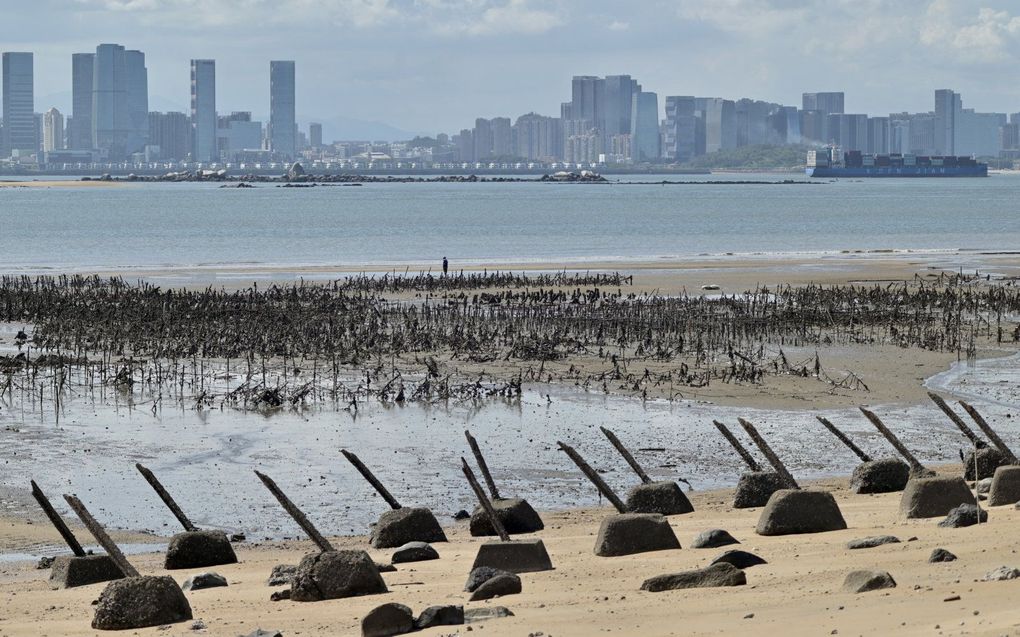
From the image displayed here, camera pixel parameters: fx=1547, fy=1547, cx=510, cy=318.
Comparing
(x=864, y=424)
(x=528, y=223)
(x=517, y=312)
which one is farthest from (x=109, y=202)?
(x=864, y=424)

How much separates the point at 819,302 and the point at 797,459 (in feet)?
56.8

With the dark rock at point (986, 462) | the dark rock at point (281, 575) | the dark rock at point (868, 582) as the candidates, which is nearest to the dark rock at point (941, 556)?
the dark rock at point (868, 582)

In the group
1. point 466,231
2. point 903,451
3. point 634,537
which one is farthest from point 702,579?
point 466,231

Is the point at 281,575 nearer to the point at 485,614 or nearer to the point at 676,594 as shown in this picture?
the point at 485,614

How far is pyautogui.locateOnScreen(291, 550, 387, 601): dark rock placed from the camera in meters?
11.2

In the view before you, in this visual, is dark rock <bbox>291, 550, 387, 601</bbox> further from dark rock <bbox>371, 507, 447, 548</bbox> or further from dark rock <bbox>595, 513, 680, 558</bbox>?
dark rock <bbox>371, 507, 447, 548</bbox>

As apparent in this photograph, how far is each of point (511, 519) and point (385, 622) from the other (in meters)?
4.58

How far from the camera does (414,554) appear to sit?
13.0m

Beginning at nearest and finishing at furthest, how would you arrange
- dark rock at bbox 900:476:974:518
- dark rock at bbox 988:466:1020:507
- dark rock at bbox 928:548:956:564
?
dark rock at bbox 928:548:956:564, dark rock at bbox 900:476:974:518, dark rock at bbox 988:466:1020:507

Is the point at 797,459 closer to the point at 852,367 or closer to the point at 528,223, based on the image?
the point at 852,367

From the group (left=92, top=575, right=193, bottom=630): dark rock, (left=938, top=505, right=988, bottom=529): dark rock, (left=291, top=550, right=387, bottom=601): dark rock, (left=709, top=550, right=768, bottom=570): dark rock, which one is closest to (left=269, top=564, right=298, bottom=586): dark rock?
(left=291, top=550, right=387, bottom=601): dark rock

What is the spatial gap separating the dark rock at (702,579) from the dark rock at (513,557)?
54.1 inches

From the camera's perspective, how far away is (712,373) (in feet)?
81.8

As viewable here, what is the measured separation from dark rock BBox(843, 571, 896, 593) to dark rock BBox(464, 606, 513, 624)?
7.30 ft
